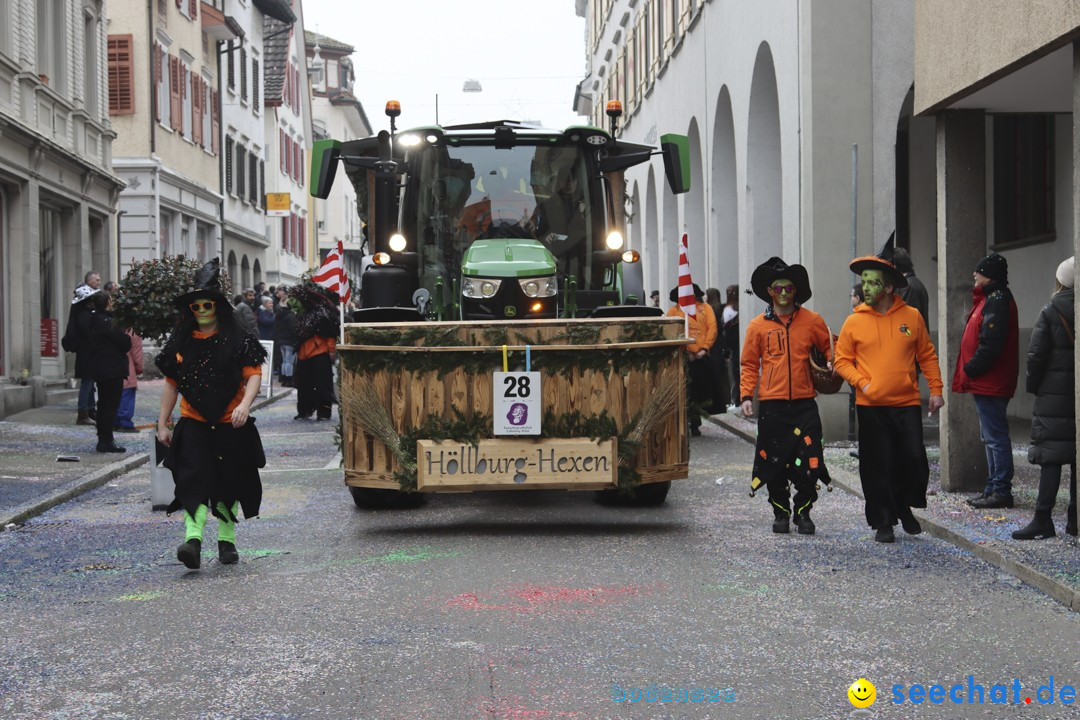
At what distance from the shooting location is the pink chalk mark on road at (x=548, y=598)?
714 cm

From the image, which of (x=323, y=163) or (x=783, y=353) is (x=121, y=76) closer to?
(x=323, y=163)

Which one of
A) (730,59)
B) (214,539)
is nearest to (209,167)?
(730,59)

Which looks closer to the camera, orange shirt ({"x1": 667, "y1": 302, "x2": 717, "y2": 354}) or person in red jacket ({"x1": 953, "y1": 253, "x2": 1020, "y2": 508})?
person in red jacket ({"x1": 953, "y1": 253, "x2": 1020, "y2": 508})

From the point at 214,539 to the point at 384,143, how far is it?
12.1ft

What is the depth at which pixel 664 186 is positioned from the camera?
35.0m

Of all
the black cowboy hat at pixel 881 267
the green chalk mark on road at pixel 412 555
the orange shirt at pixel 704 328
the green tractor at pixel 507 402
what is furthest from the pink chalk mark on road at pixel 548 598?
the orange shirt at pixel 704 328

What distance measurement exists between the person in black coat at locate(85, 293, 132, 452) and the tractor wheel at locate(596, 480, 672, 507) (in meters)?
7.04

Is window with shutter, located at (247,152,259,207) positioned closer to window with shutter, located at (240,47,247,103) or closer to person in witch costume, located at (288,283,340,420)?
window with shutter, located at (240,47,247,103)

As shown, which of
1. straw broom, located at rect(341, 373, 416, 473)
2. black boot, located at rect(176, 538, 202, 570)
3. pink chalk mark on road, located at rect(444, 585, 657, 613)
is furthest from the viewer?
straw broom, located at rect(341, 373, 416, 473)

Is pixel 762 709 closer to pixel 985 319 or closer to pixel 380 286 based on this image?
pixel 985 319

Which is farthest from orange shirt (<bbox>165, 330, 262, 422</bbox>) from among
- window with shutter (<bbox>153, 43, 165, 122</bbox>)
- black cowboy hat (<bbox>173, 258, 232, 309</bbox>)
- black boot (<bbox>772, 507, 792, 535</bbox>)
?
window with shutter (<bbox>153, 43, 165, 122</bbox>)

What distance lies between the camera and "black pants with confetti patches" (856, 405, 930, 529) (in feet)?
30.0

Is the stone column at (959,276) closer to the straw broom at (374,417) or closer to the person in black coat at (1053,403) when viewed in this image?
Result: the person in black coat at (1053,403)

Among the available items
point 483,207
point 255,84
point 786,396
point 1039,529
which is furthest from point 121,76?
point 1039,529
